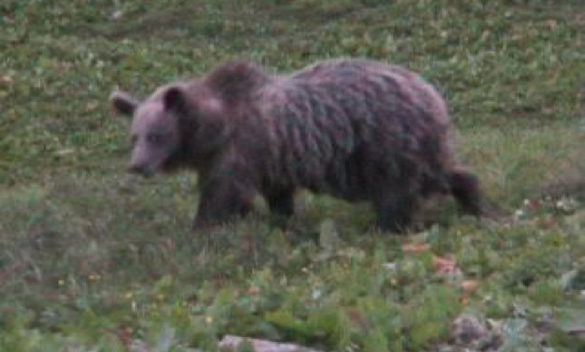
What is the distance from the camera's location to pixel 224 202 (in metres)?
11.1

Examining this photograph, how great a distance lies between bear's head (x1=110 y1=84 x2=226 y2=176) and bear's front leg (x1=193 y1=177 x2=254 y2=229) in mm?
302

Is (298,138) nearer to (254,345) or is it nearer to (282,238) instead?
(282,238)

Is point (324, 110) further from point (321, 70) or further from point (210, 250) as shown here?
point (210, 250)

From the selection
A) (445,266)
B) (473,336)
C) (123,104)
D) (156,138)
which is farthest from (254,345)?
(123,104)

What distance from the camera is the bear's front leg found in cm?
1104

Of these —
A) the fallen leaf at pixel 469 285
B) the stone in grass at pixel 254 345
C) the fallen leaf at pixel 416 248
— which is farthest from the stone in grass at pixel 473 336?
the fallen leaf at pixel 416 248

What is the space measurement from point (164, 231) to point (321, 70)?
196 centimetres

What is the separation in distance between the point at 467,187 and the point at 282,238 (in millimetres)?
2073

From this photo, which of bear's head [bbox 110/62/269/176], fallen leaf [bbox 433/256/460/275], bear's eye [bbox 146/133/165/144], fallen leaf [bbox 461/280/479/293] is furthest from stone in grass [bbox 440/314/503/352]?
bear's eye [bbox 146/133/165/144]

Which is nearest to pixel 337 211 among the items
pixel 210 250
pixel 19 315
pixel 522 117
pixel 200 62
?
pixel 210 250

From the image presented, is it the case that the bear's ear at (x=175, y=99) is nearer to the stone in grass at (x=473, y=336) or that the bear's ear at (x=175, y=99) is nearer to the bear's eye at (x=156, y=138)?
the bear's eye at (x=156, y=138)

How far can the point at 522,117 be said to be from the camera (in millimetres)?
19500

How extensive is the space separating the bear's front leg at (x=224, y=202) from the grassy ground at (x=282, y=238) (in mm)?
209

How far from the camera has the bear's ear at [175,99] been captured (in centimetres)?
1118
